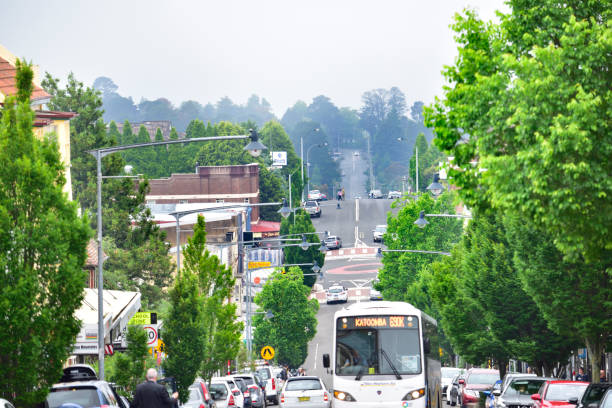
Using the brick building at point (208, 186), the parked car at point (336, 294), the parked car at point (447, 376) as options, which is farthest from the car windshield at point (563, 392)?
the brick building at point (208, 186)

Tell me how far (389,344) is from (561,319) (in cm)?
974

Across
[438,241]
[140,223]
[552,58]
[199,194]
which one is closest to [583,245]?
[552,58]

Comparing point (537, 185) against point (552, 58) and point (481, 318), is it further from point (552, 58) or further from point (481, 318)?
point (481, 318)

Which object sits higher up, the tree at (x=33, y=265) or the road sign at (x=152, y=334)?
the tree at (x=33, y=265)

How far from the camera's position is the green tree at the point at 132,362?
27.4 meters

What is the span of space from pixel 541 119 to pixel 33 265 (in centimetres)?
950

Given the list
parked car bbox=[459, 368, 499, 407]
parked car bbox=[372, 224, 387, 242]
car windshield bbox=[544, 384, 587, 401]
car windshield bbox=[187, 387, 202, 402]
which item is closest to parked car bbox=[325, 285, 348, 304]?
parked car bbox=[372, 224, 387, 242]

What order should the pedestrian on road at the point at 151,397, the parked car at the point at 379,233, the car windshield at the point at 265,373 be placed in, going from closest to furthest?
the pedestrian on road at the point at 151,397, the car windshield at the point at 265,373, the parked car at the point at 379,233

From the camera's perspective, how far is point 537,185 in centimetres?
1600

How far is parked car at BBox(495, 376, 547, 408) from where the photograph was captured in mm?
26081

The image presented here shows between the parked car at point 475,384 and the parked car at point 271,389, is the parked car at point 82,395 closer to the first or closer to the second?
the parked car at point 475,384

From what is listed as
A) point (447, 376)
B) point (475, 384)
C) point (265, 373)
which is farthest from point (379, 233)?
point (475, 384)

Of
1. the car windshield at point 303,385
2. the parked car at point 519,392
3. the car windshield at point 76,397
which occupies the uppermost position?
the car windshield at point 76,397

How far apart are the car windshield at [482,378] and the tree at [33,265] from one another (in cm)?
2211
